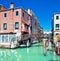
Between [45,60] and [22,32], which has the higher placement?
[22,32]

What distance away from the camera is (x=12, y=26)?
1658 inches

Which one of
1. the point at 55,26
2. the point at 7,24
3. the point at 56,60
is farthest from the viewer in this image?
the point at 55,26

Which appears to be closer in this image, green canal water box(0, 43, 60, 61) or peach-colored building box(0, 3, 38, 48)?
green canal water box(0, 43, 60, 61)

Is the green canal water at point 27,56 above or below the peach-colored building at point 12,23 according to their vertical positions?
below

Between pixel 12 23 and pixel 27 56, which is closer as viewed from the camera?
pixel 27 56

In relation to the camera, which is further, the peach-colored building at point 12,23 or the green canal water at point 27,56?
the peach-colored building at point 12,23

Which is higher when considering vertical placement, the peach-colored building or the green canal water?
the peach-colored building

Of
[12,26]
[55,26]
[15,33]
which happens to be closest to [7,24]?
[12,26]

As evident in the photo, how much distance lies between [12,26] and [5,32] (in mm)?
2362

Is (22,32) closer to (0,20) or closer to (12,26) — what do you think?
(12,26)

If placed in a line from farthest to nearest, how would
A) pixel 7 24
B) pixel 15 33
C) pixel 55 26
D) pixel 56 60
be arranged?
pixel 55 26 → pixel 7 24 → pixel 15 33 → pixel 56 60

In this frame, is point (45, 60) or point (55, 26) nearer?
point (45, 60)

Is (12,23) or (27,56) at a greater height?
(12,23)

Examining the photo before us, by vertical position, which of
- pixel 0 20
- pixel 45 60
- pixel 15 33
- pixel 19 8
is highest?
pixel 19 8
